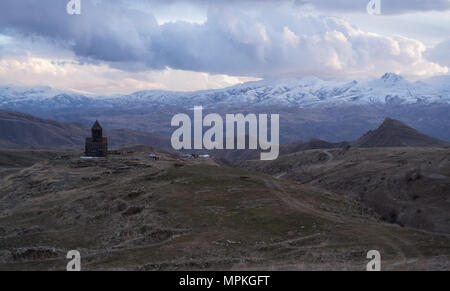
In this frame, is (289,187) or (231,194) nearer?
(231,194)

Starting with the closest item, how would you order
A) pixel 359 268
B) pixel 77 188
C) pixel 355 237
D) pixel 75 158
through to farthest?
pixel 359 268 → pixel 355 237 → pixel 77 188 → pixel 75 158

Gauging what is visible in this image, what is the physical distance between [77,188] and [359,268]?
160ft

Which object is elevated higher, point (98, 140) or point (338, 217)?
point (98, 140)

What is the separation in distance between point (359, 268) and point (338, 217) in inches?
766

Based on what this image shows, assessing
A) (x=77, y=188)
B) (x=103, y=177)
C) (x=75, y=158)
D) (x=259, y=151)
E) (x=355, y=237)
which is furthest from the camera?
(x=259, y=151)

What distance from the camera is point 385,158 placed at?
103 meters

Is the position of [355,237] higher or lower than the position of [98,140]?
lower
